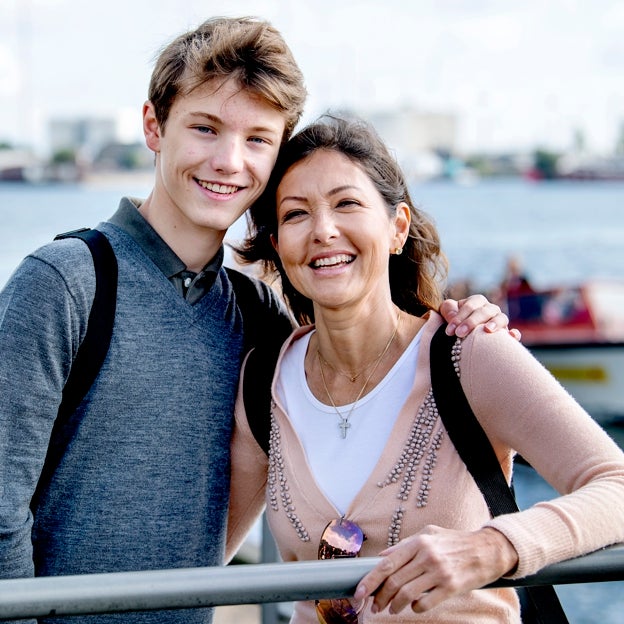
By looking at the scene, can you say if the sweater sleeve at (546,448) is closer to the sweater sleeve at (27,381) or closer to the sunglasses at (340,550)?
the sunglasses at (340,550)

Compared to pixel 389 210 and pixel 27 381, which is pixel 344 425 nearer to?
pixel 389 210

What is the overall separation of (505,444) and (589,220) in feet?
252

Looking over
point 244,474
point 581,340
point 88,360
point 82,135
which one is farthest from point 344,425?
point 82,135

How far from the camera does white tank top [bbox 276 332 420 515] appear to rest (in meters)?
2.39

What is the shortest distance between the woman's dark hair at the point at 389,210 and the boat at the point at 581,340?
10.4m

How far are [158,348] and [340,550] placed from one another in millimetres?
675

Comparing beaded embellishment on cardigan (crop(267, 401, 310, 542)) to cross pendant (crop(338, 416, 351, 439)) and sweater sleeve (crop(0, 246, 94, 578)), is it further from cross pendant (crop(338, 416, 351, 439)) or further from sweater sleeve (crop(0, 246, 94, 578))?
sweater sleeve (crop(0, 246, 94, 578))

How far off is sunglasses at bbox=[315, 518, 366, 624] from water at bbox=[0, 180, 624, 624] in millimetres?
11845

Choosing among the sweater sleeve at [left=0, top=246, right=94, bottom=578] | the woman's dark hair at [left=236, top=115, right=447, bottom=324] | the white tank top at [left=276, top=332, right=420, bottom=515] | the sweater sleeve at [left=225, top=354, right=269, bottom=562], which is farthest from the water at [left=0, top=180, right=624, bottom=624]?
the sweater sleeve at [left=0, top=246, right=94, bottom=578]

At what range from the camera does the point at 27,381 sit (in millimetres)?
2109

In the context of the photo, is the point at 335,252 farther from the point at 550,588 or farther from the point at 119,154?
the point at 119,154

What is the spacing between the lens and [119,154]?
60.9 m

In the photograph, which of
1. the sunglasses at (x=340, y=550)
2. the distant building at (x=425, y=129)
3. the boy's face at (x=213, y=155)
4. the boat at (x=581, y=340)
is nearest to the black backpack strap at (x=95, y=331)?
the boy's face at (x=213, y=155)

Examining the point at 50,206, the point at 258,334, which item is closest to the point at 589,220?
the point at 50,206
